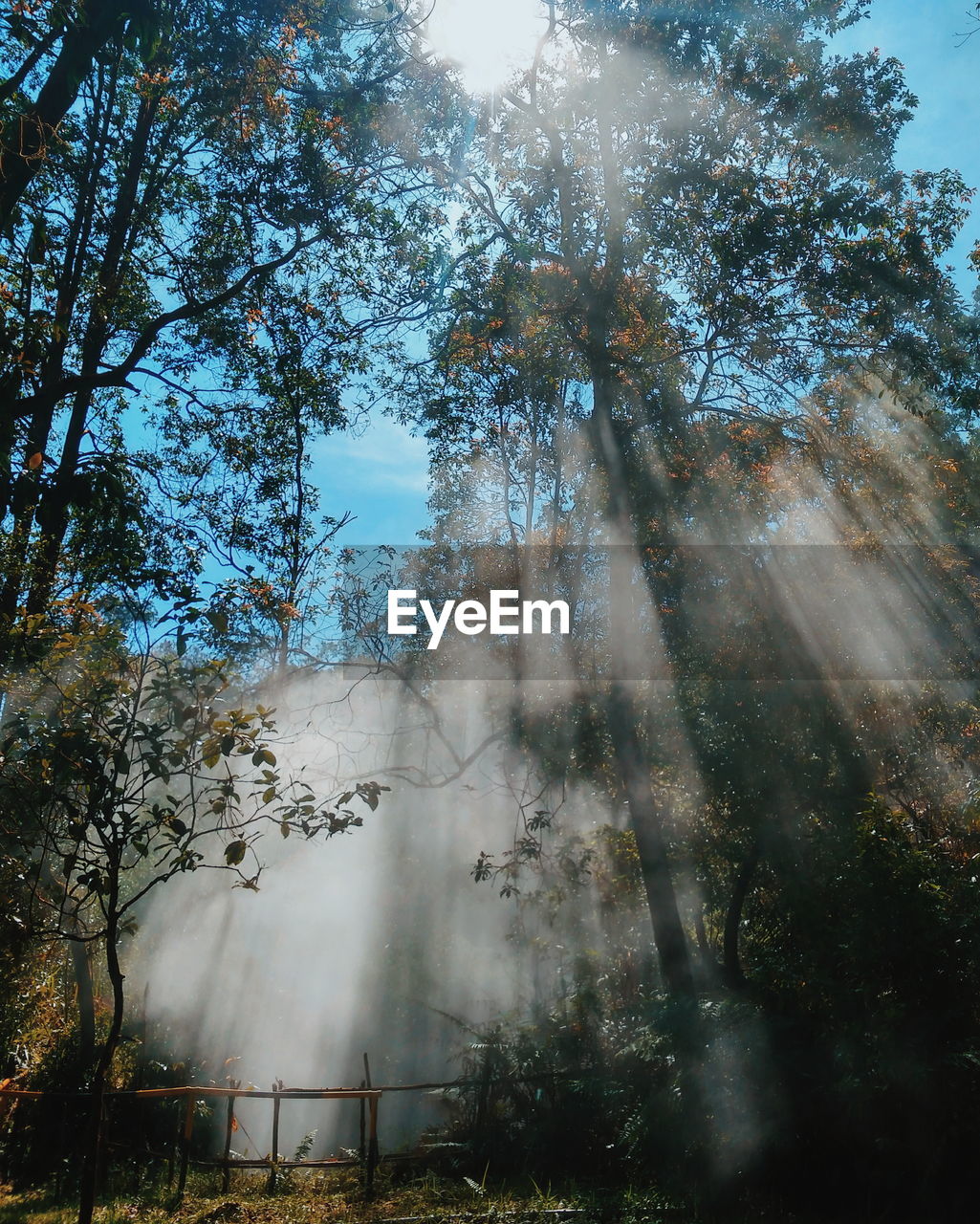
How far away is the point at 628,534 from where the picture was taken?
1063 cm

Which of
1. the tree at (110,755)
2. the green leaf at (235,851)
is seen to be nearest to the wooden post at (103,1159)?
the tree at (110,755)

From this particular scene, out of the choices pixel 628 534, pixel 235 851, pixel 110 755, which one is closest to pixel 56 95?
pixel 110 755

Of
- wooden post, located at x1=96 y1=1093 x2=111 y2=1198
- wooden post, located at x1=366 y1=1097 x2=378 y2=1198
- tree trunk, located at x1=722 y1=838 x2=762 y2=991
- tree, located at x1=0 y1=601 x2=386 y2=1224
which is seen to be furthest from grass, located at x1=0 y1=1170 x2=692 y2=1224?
tree trunk, located at x1=722 y1=838 x2=762 y2=991

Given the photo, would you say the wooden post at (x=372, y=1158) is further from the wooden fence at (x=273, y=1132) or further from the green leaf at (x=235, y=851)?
the green leaf at (x=235, y=851)

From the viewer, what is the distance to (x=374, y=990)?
16359 mm

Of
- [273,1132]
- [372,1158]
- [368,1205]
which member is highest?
[273,1132]

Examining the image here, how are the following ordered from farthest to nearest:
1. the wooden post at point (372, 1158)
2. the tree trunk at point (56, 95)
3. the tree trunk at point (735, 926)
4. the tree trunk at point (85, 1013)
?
1. the tree trunk at point (85, 1013)
2. the tree trunk at point (735, 926)
3. the wooden post at point (372, 1158)
4. the tree trunk at point (56, 95)

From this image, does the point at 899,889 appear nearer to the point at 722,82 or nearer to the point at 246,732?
the point at 246,732

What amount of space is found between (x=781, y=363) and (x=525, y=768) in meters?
6.04

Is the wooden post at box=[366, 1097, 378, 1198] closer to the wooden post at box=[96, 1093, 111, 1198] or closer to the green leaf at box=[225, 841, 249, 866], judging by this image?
the wooden post at box=[96, 1093, 111, 1198]

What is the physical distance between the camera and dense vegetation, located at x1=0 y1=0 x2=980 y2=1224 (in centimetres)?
686

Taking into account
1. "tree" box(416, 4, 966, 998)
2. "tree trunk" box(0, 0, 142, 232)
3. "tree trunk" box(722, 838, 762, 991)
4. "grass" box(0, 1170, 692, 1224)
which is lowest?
"grass" box(0, 1170, 692, 1224)

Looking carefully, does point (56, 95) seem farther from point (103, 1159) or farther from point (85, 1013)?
point (85, 1013)

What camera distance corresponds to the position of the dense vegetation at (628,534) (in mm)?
6855
